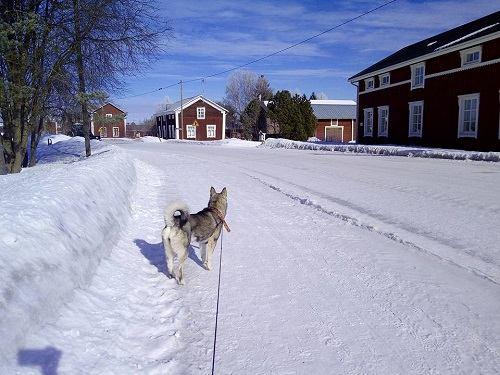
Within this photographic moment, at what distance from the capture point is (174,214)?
465cm

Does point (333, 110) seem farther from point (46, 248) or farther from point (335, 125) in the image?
point (46, 248)

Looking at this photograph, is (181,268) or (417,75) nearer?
(181,268)

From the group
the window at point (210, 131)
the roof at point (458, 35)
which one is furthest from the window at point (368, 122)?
the window at point (210, 131)

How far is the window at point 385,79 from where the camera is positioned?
33750mm

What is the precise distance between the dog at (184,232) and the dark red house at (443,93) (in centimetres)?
2262

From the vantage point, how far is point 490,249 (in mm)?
5758

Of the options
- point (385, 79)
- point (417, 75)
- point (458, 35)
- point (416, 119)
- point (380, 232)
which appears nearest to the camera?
point (380, 232)

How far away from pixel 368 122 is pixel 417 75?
786 cm

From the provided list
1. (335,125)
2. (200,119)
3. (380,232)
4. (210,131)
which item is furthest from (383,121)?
(200,119)

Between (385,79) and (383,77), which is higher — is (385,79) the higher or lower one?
the lower one

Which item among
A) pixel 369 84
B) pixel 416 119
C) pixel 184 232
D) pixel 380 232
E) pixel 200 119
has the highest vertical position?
pixel 369 84

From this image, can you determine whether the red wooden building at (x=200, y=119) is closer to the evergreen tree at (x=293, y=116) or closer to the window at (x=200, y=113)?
the window at (x=200, y=113)

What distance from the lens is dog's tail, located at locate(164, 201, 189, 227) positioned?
177 inches

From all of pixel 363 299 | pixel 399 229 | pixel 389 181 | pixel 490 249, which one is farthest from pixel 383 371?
pixel 389 181
